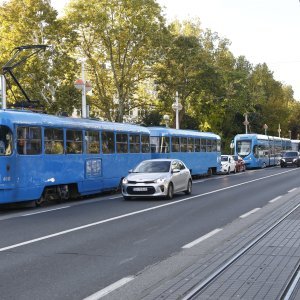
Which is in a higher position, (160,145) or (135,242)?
(160,145)

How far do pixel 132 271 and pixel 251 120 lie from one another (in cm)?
8007

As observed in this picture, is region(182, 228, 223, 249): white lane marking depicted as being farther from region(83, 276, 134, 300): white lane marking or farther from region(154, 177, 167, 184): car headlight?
region(154, 177, 167, 184): car headlight

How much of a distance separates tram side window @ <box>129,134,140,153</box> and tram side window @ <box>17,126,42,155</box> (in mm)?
8204

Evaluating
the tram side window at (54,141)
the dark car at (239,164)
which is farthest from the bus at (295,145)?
the tram side window at (54,141)

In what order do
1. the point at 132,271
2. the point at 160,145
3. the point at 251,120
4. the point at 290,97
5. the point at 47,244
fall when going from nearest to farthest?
1. the point at 132,271
2. the point at 47,244
3. the point at 160,145
4. the point at 251,120
5. the point at 290,97

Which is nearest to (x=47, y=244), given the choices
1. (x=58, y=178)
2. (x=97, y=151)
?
(x=58, y=178)

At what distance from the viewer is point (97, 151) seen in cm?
2275

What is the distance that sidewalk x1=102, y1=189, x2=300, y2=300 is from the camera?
652cm

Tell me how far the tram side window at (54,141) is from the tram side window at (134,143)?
6671mm

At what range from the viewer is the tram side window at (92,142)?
2199cm

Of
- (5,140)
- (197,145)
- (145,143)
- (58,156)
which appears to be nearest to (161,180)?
(58,156)

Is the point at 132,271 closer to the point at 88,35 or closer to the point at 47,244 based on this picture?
the point at 47,244

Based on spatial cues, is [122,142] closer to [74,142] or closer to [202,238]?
[74,142]

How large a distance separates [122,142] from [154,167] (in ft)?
15.6
